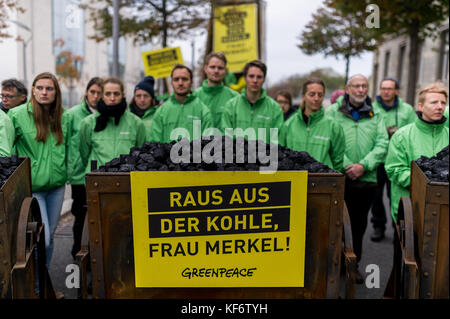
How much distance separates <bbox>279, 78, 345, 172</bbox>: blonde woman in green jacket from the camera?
4.52 meters

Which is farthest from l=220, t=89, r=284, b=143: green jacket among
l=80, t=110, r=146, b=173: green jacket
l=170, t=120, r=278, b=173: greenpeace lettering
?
l=170, t=120, r=278, b=173: greenpeace lettering

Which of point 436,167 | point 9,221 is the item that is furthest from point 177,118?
point 436,167

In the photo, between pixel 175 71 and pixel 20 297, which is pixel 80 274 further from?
pixel 175 71

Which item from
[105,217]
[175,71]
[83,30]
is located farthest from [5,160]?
[83,30]

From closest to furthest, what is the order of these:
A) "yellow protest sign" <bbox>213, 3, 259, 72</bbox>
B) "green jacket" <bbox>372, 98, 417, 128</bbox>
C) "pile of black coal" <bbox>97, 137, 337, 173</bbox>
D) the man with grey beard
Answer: "pile of black coal" <bbox>97, 137, 337, 173</bbox> < the man with grey beard < "green jacket" <bbox>372, 98, 417, 128</bbox> < "yellow protest sign" <bbox>213, 3, 259, 72</bbox>

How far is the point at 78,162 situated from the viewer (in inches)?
184

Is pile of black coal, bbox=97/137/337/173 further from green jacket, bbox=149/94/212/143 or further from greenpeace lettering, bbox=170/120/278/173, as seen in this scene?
green jacket, bbox=149/94/212/143

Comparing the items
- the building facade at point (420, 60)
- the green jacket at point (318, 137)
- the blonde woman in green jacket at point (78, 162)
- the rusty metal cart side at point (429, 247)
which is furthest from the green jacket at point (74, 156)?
the building facade at point (420, 60)

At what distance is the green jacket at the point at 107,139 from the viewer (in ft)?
14.6

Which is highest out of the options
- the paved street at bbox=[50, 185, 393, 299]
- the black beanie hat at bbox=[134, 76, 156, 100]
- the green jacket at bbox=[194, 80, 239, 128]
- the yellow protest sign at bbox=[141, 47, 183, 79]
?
the yellow protest sign at bbox=[141, 47, 183, 79]

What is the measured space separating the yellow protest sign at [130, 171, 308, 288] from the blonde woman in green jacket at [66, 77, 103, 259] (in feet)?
6.16

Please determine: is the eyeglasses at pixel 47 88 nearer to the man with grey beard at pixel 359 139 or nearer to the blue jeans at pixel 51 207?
the blue jeans at pixel 51 207

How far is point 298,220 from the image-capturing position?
295cm

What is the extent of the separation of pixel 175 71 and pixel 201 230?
2.40 meters
